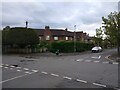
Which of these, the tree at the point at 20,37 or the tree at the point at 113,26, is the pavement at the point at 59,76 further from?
the tree at the point at 20,37

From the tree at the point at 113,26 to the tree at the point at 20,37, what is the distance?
1395 centimetres

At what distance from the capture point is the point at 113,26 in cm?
4231

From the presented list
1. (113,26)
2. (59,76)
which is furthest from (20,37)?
(59,76)

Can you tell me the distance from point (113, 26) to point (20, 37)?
17.5 meters

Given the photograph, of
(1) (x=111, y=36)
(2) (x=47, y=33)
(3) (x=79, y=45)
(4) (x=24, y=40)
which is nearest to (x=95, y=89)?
(1) (x=111, y=36)

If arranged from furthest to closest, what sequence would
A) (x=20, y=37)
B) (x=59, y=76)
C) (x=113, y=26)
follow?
(x=20, y=37) → (x=113, y=26) → (x=59, y=76)

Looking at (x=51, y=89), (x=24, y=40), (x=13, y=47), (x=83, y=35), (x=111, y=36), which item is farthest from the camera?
(x=83, y=35)

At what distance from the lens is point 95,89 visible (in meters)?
10.5

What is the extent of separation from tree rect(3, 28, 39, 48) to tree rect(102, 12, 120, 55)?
14.0 m

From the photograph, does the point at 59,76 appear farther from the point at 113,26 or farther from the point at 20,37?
the point at 20,37

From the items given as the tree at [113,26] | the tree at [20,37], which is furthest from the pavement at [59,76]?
the tree at [20,37]

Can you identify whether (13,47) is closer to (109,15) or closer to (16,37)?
(16,37)

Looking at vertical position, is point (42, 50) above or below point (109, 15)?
below

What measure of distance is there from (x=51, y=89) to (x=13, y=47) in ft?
140
